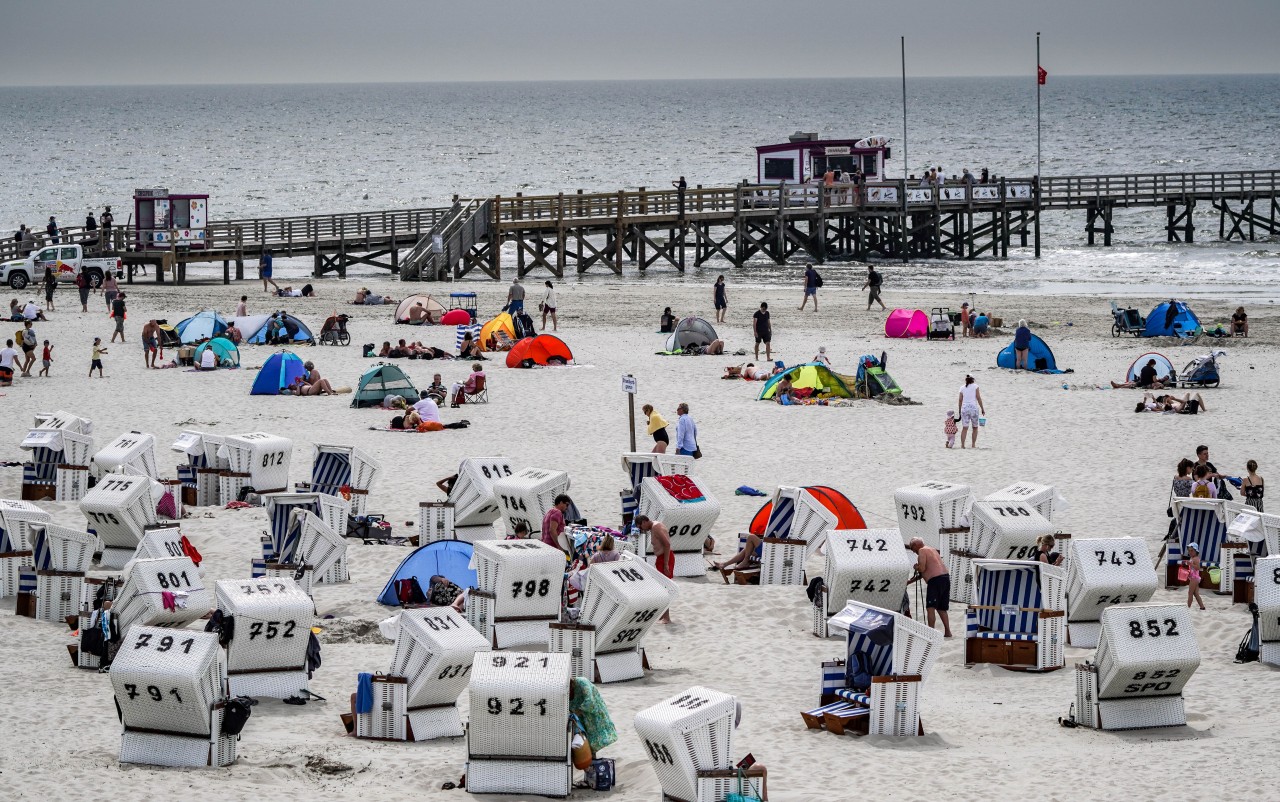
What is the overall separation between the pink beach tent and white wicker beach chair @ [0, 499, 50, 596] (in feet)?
67.3

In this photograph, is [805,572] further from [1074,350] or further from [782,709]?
[1074,350]

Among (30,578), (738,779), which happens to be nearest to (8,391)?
(30,578)

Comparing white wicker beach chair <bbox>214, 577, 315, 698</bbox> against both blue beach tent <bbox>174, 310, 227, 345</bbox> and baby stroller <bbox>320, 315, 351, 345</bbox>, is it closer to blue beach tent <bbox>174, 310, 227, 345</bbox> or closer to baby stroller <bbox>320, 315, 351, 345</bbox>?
blue beach tent <bbox>174, 310, 227, 345</bbox>

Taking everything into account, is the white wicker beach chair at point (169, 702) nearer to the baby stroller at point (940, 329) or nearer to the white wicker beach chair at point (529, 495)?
the white wicker beach chair at point (529, 495)

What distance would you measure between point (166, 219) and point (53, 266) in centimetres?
379

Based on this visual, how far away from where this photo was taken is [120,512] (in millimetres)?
14648

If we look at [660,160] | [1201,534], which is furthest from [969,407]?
[660,160]

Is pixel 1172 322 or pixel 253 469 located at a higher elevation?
pixel 1172 322

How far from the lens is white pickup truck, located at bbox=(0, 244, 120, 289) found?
3831cm

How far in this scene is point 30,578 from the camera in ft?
43.8

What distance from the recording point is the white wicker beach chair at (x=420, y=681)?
10.3 metres

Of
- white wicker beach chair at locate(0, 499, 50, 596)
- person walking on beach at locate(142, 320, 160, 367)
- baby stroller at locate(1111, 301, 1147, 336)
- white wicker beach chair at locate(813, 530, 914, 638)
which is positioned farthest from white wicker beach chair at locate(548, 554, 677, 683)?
baby stroller at locate(1111, 301, 1147, 336)

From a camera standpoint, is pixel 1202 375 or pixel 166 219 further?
pixel 166 219

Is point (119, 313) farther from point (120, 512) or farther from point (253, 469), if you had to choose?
point (120, 512)
